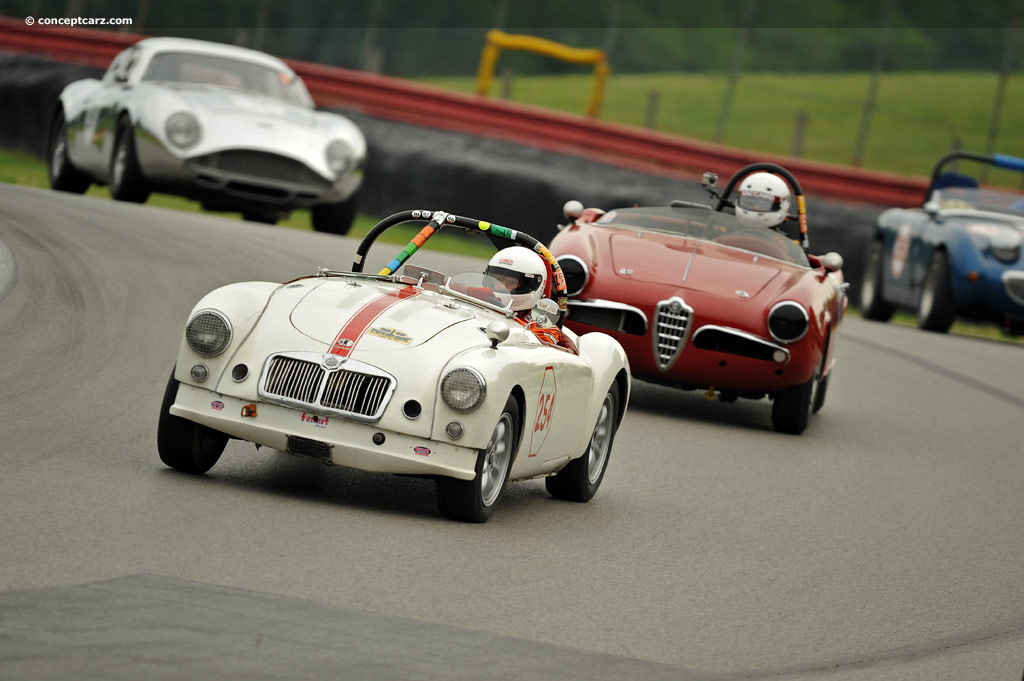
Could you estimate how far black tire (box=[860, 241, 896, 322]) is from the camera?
20.4m

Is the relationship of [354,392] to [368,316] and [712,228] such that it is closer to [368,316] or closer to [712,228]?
[368,316]

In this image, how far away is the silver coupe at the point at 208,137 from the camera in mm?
15688

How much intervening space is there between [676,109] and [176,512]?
22810 millimetres

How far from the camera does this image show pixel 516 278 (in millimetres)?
7809

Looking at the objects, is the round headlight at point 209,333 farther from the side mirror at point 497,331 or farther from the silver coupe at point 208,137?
the silver coupe at point 208,137

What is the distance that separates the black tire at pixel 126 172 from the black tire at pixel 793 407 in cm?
717

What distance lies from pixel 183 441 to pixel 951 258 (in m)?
13.2

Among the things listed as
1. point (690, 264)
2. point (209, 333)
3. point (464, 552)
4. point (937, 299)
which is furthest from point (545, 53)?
point (464, 552)

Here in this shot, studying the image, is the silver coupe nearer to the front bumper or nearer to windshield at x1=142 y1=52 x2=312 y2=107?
windshield at x1=142 y1=52 x2=312 y2=107

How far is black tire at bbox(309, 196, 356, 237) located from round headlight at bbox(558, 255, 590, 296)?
248 inches

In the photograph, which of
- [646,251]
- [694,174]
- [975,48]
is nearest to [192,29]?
[694,174]

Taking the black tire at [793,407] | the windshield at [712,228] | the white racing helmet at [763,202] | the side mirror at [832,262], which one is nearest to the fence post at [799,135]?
the white racing helmet at [763,202]

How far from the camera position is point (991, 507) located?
907cm

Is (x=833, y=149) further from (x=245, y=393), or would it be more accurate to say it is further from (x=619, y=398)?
(x=245, y=393)
